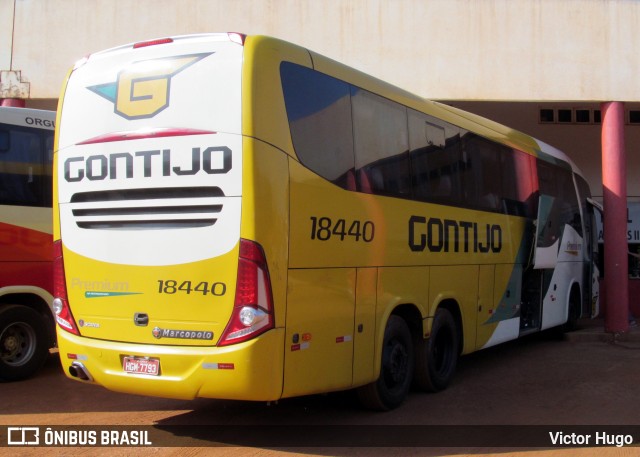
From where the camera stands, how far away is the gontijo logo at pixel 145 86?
5805 mm

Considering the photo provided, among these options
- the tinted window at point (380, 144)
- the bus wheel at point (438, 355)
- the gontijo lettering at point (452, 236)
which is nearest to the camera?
the tinted window at point (380, 144)

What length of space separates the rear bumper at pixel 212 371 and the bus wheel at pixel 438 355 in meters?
2.75

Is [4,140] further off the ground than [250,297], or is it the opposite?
[4,140]

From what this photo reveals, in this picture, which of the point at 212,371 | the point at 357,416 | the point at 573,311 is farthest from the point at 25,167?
the point at 573,311

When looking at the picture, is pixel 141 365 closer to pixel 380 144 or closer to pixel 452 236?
pixel 380 144

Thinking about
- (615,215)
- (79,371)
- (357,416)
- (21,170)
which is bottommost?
(357,416)

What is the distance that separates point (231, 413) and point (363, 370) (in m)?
1.58

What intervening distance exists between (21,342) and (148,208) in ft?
13.5

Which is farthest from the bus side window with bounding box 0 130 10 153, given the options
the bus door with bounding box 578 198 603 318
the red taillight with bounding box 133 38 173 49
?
the bus door with bounding box 578 198 603 318

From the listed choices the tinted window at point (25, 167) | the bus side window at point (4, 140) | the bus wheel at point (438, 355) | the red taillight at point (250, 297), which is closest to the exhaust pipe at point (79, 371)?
the red taillight at point (250, 297)

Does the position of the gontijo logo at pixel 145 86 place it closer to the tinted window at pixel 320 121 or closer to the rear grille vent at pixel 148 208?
the rear grille vent at pixel 148 208

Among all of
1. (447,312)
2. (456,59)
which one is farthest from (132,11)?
(447,312)

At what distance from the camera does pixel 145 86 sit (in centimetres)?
590

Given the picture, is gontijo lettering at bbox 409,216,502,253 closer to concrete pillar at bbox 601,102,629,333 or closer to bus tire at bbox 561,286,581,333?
concrete pillar at bbox 601,102,629,333
